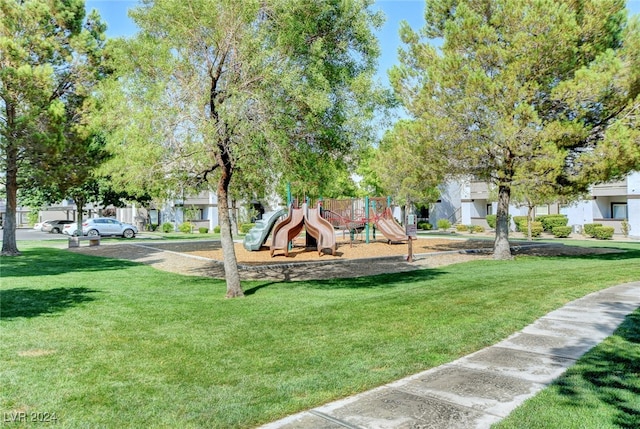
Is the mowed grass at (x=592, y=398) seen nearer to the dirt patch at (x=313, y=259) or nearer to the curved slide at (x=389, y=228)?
the dirt patch at (x=313, y=259)

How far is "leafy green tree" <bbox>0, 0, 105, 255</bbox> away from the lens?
18531 mm

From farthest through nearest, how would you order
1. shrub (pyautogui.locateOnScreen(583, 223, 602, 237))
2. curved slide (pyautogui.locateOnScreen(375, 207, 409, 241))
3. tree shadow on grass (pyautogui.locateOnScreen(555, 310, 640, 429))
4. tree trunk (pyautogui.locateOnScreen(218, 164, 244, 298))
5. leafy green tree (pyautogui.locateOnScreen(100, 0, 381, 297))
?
1. shrub (pyautogui.locateOnScreen(583, 223, 602, 237))
2. curved slide (pyautogui.locateOnScreen(375, 207, 409, 241))
3. tree trunk (pyautogui.locateOnScreen(218, 164, 244, 298))
4. leafy green tree (pyautogui.locateOnScreen(100, 0, 381, 297))
5. tree shadow on grass (pyautogui.locateOnScreen(555, 310, 640, 429))

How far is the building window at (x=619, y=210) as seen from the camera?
39.4m

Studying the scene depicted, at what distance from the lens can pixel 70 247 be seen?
25266mm

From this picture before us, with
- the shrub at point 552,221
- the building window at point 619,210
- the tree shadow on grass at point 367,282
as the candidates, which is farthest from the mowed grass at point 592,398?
the building window at point 619,210

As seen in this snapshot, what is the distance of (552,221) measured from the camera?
38.4 metres

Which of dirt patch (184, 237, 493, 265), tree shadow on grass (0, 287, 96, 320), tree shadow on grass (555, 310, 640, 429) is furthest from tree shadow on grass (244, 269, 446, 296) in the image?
tree shadow on grass (555, 310, 640, 429)

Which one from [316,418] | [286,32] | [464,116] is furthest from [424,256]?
[316,418]

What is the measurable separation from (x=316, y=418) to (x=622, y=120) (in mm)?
17502

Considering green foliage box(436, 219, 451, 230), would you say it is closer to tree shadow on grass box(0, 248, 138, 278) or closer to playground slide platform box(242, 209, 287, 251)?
playground slide platform box(242, 209, 287, 251)

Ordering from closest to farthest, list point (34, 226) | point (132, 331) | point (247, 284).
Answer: point (132, 331)
point (247, 284)
point (34, 226)

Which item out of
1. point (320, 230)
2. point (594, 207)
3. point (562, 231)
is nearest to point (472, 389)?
point (320, 230)

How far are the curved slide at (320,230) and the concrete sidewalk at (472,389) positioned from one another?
1347 cm

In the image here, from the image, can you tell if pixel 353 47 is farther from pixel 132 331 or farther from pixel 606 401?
pixel 606 401
